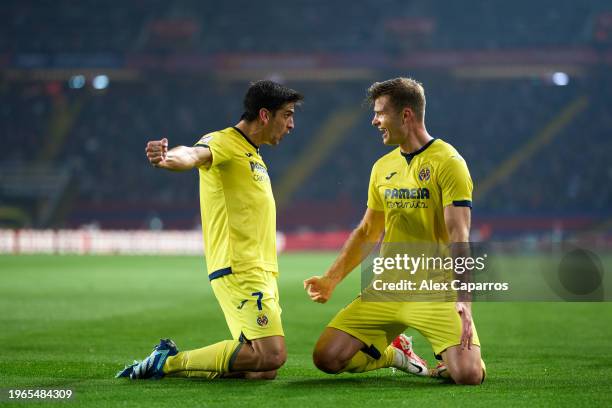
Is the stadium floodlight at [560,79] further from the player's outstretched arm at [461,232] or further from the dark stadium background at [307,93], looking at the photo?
the player's outstretched arm at [461,232]

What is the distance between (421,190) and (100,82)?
4344 cm

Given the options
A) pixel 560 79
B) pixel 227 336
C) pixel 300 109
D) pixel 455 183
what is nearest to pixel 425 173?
pixel 455 183

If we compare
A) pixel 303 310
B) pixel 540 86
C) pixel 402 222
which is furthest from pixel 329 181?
pixel 402 222

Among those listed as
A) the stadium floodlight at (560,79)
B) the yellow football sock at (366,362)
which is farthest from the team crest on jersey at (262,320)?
the stadium floodlight at (560,79)

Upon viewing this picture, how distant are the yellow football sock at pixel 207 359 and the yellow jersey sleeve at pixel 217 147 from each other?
1.35 meters

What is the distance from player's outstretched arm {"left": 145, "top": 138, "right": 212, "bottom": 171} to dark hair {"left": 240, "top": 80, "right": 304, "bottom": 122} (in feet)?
2.22

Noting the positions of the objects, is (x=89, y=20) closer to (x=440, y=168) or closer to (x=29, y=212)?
(x=29, y=212)

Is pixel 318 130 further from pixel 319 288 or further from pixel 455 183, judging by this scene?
pixel 455 183

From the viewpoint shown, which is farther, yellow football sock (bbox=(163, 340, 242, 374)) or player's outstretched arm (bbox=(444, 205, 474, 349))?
yellow football sock (bbox=(163, 340, 242, 374))

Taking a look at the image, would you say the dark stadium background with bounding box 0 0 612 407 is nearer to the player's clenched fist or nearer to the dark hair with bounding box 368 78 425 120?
the dark hair with bounding box 368 78 425 120

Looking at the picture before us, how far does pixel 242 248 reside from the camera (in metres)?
7.30

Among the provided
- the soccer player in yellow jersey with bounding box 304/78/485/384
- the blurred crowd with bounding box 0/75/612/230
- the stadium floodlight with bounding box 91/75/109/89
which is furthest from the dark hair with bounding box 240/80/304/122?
the stadium floodlight with bounding box 91/75/109/89

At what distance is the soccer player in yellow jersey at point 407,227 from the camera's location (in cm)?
706

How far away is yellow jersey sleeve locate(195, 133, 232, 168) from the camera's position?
711cm
